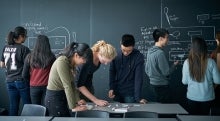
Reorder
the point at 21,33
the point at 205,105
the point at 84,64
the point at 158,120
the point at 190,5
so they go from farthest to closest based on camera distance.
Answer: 1. the point at 190,5
2. the point at 21,33
3. the point at 205,105
4. the point at 84,64
5. the point at 158,120

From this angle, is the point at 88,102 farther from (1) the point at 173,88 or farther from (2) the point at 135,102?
(1) the point at 173,88

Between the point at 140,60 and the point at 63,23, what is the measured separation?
7.09ft

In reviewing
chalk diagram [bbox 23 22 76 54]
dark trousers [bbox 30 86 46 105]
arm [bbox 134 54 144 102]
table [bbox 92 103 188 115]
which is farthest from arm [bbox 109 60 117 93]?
chalk diagram [bbox 23 22 76 54]

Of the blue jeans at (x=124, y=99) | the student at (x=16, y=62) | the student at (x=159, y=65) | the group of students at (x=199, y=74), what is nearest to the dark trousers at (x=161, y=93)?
the student at (x=159, y=65)

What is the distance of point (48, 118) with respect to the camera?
3305mm

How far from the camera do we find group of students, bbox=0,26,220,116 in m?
3.45

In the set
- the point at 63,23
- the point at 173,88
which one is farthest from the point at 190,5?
the point at 63,23

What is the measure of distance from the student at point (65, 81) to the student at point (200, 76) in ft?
4.96

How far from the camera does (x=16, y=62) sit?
4.73 metres

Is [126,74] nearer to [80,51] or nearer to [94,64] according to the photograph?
[94,64]

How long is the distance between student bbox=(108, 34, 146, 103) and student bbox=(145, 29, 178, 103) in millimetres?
243

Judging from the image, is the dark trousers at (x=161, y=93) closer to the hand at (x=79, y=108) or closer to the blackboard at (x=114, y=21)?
the blackboard at (x=114, y=21)

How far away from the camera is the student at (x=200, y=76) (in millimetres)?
4137

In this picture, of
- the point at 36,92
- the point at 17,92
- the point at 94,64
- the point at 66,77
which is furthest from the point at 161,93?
the point at 17,92
